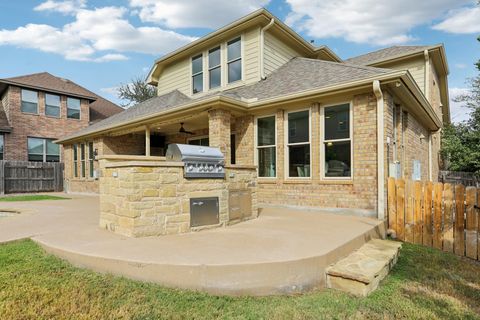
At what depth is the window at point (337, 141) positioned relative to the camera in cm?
700

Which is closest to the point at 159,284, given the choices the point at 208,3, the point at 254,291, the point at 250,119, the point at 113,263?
the point at 113,263

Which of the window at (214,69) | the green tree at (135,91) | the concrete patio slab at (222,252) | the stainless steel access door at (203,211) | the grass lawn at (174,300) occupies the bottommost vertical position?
the grass lawn at (174,300)

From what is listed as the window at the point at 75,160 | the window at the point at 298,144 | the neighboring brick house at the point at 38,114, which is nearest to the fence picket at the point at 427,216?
the window at the point at 298,144

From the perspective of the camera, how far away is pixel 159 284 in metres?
3.16

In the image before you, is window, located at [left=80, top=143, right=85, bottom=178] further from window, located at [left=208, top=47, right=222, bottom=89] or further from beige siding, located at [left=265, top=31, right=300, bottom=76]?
beige siding, located at [left=265, top=31, right=300, bottom=76]

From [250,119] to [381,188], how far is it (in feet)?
13.2

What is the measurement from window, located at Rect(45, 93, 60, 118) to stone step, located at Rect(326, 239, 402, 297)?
20520 mm

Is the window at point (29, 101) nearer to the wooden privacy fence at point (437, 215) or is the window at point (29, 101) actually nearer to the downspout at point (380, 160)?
the downspout at point (380, 160)

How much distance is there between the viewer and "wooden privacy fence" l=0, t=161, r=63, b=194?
1555 centimetres

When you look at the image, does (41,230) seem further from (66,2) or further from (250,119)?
(66,2)

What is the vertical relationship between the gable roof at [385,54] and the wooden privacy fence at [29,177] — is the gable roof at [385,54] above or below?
above

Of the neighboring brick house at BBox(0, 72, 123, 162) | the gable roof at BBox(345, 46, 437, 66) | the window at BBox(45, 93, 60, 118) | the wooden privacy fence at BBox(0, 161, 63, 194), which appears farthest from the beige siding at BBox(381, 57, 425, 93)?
the window at BBox(45, 93, 60, 118)

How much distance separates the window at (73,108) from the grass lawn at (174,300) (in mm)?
18421

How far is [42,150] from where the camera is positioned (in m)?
18.4
